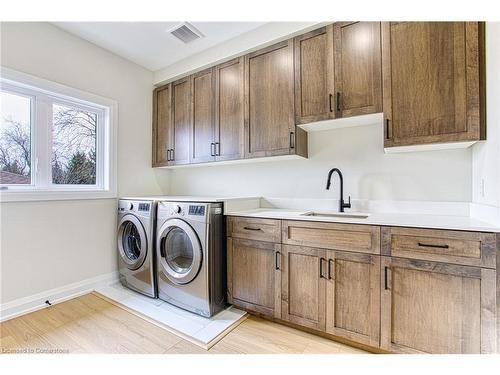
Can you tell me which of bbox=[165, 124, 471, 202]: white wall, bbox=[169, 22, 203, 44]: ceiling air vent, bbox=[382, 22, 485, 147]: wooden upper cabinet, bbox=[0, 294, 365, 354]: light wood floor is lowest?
bbox=[0, 294, 365, 354]: light wood floor

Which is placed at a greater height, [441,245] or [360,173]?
[360,173]

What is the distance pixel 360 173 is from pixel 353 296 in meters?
1.04

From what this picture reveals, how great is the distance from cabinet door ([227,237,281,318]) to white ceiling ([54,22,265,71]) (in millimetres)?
1939

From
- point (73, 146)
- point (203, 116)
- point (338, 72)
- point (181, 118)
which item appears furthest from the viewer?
point (181, 118)

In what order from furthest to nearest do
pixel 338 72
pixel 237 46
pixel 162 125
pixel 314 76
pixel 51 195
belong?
pixel 162 125, pixel 237 46, pixel 51 195, pixel 314 76, pixel 338 72

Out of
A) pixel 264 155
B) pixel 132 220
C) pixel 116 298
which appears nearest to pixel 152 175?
pixel 132 220

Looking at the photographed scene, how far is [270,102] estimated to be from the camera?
2086 mm

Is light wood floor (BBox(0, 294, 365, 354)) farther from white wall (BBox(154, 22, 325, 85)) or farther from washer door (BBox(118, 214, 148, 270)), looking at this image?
white wall (BBox(154, 22, 325, 85))

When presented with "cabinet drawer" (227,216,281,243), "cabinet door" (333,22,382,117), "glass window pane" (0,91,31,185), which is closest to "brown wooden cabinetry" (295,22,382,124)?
"cabinet door" (333,22,382,117)

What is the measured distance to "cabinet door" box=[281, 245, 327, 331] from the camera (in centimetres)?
159

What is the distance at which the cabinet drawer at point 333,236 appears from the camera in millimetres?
1437

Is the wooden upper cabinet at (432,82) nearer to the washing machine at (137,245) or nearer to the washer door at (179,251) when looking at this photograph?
the washer door at (179,251)

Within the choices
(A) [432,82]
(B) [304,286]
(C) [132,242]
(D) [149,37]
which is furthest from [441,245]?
(D) [149,37]

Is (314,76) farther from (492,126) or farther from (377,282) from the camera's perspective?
(377,282)
